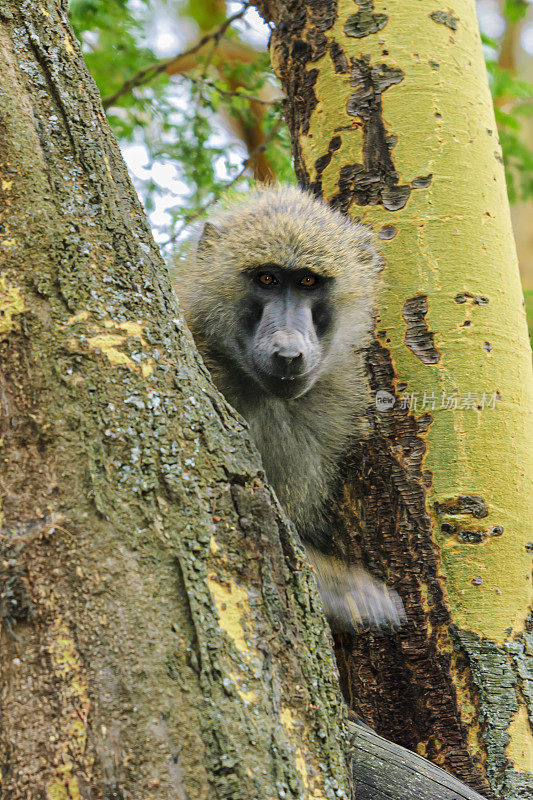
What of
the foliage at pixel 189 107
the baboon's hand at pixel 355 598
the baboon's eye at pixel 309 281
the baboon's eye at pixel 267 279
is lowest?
the baboon's hand at pixel 355 598

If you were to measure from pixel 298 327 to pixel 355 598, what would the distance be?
0.97 m

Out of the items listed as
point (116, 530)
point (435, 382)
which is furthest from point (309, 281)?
point (116, 530)

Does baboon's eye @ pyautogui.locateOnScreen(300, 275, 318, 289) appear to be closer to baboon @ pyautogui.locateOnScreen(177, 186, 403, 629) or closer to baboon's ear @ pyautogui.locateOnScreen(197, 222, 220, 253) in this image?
baboon @ pyautogui.locateOnScreen(177, 186, 403, 629)

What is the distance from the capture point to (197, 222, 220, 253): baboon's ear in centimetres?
328

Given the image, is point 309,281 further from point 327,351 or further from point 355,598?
point 355,598

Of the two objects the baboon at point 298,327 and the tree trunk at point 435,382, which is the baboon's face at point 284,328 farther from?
the tree trunk at point 435,382

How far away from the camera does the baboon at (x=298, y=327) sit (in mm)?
2938

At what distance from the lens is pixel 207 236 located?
330 centimetres

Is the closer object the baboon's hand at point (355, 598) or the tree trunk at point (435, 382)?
the tree trunk at point (435, 382)

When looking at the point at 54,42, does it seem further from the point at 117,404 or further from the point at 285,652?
the point at 285,652

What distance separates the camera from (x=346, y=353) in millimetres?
3131

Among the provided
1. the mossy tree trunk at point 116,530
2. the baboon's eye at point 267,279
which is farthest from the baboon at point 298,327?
the mossy tree trunk at point 116,530

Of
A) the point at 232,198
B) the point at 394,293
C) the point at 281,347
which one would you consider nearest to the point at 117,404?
the point at 281,347

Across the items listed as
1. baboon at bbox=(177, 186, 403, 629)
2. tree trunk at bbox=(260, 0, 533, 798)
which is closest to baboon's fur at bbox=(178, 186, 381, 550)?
baboon at bbox=(177, 186, 403, 629)
